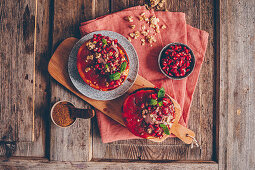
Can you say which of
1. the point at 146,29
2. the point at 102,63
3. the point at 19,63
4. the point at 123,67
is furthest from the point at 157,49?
the point at 19,63

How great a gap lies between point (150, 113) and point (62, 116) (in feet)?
2.63

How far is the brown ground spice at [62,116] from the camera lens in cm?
176

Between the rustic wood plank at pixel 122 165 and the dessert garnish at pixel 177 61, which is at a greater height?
the dessert garnish at pixel 177 61

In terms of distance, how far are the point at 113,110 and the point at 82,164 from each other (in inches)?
22.8

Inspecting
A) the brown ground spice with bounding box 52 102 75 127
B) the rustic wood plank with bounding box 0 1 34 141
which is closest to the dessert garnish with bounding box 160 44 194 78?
the brown ground spice with bounding box 52 102 75 127

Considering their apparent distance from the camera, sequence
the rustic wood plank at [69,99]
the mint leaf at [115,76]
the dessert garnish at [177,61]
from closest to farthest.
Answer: the mint leaf at [115,76] → the dessert garnish at [177,61] → the rustic wood plank at [69,99]

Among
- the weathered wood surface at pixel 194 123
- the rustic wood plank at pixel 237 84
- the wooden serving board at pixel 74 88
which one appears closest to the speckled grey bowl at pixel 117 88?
the wooden serving board at pixel 74 88

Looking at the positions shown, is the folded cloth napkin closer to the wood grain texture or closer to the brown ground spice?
the wood grain texture

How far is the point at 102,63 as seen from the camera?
5.01 ft

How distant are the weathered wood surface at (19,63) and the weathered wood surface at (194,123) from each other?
2.39 feet

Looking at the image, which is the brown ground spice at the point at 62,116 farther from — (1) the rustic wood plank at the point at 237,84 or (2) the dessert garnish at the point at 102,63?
(1) the rustic wood plank at the point at 237,84

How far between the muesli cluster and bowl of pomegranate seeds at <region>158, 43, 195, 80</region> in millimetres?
201

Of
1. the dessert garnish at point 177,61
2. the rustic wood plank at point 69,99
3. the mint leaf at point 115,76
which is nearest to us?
the mint leaf at point 115,76

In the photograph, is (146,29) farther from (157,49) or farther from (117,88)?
(117,88)
